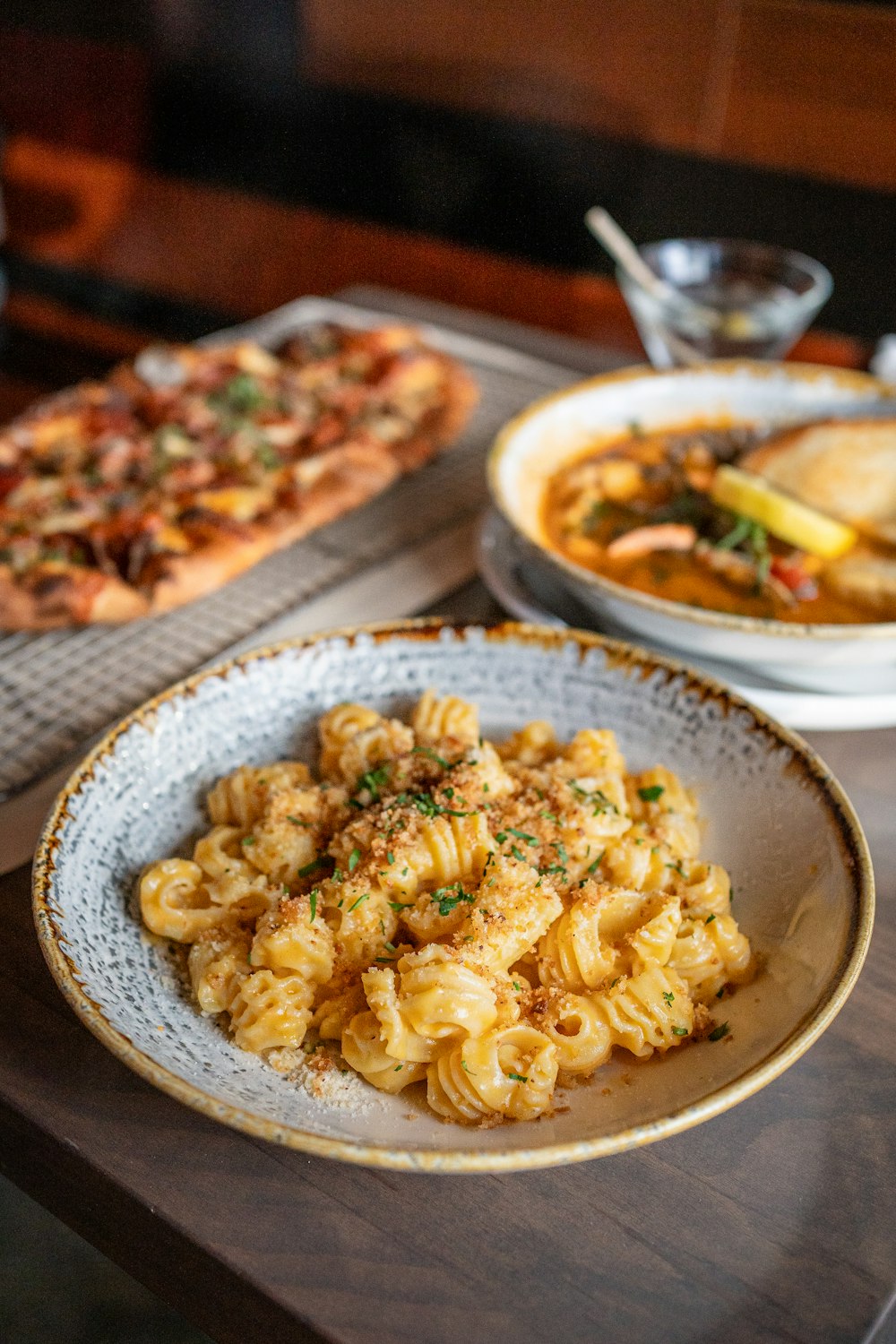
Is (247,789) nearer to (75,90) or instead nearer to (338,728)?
(338,728)

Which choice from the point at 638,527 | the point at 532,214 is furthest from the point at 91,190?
the point at 638,527

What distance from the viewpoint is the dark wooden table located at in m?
1.25

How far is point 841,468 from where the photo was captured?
2482mm

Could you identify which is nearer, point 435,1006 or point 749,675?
point 435,1006

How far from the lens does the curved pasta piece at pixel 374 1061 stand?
135 cm

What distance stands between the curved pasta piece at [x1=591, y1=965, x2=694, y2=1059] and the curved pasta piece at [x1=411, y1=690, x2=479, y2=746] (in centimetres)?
50

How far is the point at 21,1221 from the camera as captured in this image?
249 centimetres

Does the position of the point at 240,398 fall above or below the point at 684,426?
below

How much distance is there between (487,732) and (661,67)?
4501mm

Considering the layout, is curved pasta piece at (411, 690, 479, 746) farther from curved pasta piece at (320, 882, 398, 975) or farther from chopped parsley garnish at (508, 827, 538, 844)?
curved pasta piece at (320, 882, 398, 975)

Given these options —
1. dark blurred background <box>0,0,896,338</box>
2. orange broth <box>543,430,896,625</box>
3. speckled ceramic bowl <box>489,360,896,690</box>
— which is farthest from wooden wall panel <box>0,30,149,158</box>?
orange broth <box>543,430,896,625</box>

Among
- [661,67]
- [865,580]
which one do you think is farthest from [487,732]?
[661,67]

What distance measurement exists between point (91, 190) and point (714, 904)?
6.99 m

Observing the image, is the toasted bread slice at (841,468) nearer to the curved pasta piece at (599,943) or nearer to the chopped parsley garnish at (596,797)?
the chopped parsley garnish at (596,797)
